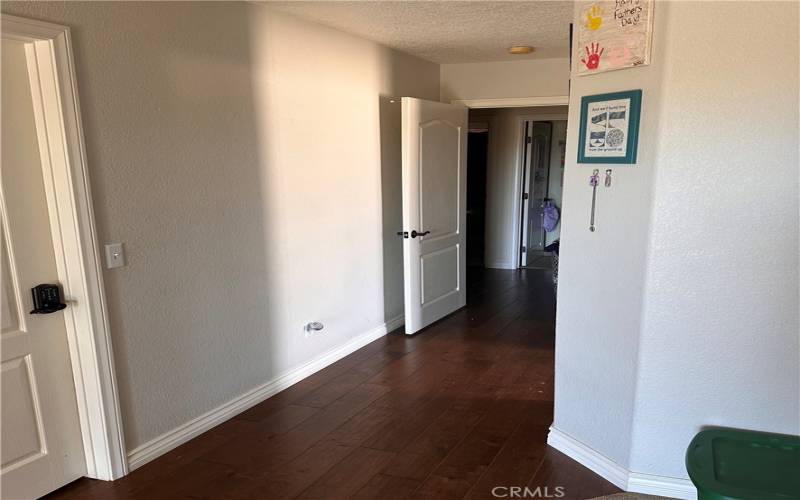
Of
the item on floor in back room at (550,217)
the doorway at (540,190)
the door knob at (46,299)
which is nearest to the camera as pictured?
the door knob at (46,299)

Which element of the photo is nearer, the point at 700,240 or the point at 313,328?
the point at 700,240

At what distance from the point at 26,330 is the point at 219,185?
111 cm

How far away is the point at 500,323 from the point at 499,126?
301cm

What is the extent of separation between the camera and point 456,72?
5105mm

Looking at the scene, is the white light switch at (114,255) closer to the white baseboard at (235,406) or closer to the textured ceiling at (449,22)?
the white baseboard at (235,406)

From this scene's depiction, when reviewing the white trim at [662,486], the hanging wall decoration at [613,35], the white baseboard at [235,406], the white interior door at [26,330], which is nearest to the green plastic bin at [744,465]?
the white trim at [662,486]

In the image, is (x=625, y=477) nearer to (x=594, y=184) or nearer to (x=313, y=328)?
(x=594, y=184)

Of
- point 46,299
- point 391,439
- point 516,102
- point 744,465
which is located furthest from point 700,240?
point 516,102

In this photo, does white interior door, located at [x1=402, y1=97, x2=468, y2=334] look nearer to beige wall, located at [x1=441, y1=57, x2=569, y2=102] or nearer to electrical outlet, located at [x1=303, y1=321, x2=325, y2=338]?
beige wall, located at [x1=441, y1=57, x2=569, y2=102]

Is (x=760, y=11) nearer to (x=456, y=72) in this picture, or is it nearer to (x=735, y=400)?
(x=735, y=400)

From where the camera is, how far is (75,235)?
2244mm

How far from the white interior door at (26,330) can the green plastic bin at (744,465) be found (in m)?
2.50

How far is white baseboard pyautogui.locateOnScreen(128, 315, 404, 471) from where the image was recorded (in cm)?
263

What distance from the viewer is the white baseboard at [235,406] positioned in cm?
263
